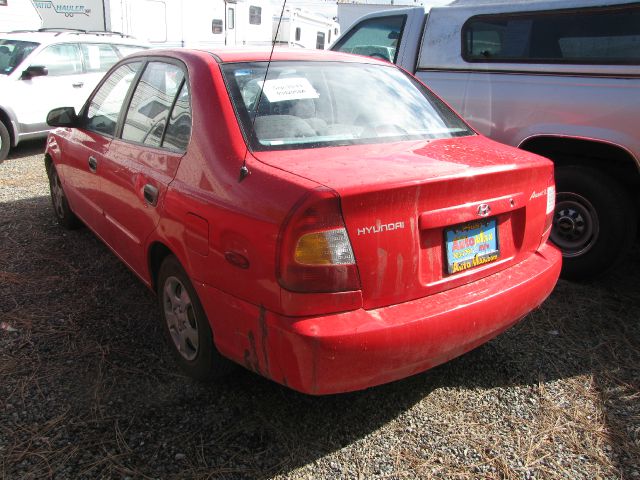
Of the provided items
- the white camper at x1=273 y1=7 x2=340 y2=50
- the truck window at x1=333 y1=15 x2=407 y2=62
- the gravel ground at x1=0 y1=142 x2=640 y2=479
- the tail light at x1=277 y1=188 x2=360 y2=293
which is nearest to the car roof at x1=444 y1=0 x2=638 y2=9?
the truck window at x1=333 y1=15 x2=407 y2=62

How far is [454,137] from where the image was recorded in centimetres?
288

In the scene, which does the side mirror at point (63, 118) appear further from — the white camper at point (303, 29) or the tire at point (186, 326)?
the white camper at point (303, 29)

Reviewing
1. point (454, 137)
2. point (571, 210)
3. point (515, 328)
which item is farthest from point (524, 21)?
point (515, 328)

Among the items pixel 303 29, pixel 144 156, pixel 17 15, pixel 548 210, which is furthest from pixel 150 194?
pixel 303 29

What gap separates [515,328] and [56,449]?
258 cm

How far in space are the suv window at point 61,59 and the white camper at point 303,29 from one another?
798 cm

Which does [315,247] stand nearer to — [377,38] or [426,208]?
[426,208]

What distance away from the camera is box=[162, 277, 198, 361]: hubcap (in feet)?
8.70

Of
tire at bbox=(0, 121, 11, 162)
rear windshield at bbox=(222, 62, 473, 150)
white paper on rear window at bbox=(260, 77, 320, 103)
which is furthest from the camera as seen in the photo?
tire at bbox=(0, 121, 11, 162)

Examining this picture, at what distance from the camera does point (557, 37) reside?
4086 mm

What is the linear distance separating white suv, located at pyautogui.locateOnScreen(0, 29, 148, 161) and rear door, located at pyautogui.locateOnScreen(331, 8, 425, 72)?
4790mm

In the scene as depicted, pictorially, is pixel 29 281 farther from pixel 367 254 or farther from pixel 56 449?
pixel 367 254

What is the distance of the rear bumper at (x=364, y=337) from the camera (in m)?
1.96

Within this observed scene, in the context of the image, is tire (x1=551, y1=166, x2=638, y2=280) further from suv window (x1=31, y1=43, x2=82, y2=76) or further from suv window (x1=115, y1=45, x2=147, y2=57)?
suv window (x1=115, y1=45, x2=147, y2=57)
